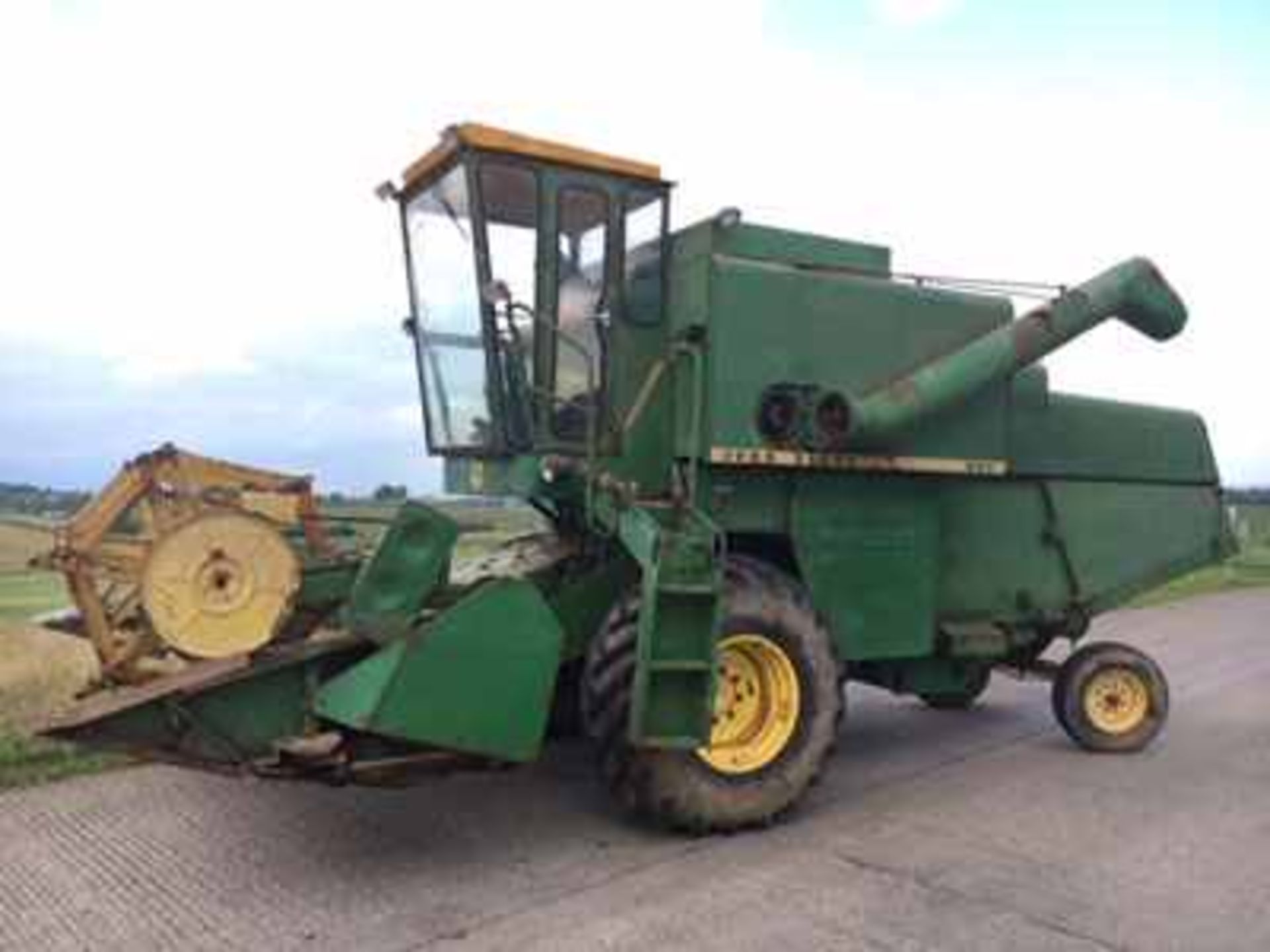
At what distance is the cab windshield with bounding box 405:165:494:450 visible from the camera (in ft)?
17.9

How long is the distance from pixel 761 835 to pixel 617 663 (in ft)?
3.20

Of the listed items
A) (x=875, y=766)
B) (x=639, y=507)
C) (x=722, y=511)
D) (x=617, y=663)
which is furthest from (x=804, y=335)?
(x=875, y=766)

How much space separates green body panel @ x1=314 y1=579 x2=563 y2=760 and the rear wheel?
344 centimetres

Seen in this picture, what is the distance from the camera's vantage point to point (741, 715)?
16.9ft

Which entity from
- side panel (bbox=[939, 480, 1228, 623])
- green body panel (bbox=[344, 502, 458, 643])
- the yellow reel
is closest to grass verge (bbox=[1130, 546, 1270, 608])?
side panel (bbox=[939, 480, 1228, 623])

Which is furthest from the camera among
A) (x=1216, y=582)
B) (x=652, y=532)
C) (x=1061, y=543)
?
(x=1216, y=582)

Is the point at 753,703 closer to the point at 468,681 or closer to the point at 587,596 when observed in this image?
the point at 587,596

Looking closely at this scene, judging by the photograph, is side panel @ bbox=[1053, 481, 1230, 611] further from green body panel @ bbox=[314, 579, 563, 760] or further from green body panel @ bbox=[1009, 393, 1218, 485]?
green body panel @ bbox=[314, 579, 563, 760]

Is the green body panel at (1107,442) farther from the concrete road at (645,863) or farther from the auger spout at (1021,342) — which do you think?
the concrete road at (645,863)

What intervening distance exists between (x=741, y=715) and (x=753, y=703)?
80 mm

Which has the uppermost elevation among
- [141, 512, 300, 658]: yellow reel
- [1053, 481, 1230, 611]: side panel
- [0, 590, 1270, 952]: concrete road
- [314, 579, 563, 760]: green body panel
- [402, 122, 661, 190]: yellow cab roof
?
[402, 122, 661, 190]: yellow cab roof

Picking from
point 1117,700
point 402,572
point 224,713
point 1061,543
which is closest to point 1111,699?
point 1117,700

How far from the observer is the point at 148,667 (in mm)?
4625

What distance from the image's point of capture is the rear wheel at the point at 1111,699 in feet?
21.2
